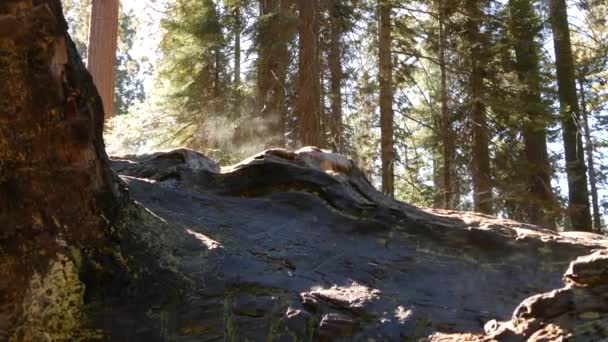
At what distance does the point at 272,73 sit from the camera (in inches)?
431

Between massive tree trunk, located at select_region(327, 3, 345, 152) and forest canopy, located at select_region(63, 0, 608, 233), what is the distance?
0.03 m

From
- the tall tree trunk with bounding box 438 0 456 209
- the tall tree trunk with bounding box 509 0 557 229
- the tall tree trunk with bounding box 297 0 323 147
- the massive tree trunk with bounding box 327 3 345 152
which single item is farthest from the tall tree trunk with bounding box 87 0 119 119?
the tall tree trunk with bounding box 509 0 557 229

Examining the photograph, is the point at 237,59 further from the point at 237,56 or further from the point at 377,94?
the point at 377,94

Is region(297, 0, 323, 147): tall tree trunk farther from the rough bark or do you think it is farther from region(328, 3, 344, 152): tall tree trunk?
the rough bark

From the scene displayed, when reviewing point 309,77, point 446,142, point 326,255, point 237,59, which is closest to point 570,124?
point 446,142

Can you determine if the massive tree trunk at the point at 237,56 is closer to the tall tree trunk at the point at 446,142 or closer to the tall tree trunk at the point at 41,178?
the tall tree trunk at the point at 446,142

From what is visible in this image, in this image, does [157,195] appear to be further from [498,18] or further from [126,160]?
[498,18]

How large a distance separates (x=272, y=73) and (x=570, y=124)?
742 centimetres

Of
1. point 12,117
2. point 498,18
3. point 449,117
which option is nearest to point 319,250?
point 12,117

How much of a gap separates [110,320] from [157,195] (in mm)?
1320

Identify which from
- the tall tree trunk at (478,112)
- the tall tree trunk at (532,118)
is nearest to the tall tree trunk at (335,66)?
the tall tree trunk at (478,112)

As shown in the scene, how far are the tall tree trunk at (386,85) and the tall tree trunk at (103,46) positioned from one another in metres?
5.12

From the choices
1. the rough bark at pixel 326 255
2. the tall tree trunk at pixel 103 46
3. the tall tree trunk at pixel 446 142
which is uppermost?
the tall tree trunk at pixel 103 46

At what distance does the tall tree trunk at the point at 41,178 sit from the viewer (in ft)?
9.01
